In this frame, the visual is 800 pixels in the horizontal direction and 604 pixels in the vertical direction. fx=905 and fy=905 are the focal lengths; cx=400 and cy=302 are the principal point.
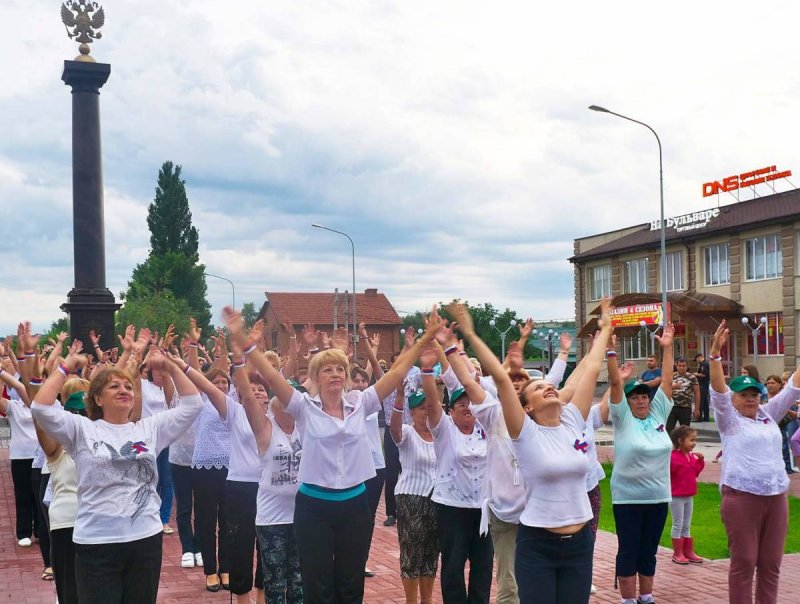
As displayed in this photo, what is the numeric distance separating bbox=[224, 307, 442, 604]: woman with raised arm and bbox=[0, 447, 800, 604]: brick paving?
2.22m

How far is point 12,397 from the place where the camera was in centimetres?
982

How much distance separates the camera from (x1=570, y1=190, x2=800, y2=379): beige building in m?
35.8

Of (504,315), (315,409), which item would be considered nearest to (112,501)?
(315,409)

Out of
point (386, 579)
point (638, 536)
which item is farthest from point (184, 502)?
point (638, 536)

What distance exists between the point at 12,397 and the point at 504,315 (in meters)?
65.7

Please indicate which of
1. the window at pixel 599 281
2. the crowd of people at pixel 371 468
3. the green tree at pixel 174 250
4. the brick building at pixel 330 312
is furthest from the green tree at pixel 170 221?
the crowd of people at pixel 371 468

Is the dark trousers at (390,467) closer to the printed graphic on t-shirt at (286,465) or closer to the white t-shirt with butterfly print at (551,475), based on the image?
the printed graphic on t-shirt at (286,465)

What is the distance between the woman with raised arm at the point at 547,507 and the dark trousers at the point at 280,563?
1777 millimetres

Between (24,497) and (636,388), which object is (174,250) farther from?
(636,388)

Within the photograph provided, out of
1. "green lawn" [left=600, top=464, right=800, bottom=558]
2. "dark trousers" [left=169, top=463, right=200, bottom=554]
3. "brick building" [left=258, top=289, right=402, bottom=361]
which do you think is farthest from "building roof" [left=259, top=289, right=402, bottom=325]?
"dark trousers" [left=169, top=463, right=200, bottom=554]

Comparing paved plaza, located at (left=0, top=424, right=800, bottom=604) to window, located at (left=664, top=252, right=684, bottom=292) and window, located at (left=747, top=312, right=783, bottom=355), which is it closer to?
window, located at (left=747, top=312, right=783, bottom=355)

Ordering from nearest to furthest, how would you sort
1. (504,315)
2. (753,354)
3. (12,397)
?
(12,397) → (753,354) → (504,315)

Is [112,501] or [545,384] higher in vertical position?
[545,384]

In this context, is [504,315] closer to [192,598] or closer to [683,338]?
[683,338]
